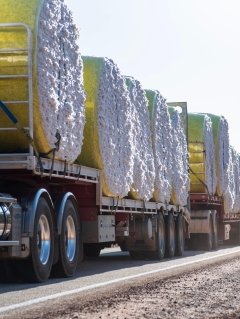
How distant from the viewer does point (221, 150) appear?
2781 centimetres

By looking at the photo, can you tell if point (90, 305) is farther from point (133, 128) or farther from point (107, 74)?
point (133, 128)

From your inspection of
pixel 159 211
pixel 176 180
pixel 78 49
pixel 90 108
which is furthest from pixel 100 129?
pixel 176 180

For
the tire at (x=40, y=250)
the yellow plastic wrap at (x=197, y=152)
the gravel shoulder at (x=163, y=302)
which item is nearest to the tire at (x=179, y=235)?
the yellow plastic wrap at (x=197, y=152)

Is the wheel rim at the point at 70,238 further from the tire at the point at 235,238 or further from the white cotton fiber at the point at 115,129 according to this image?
the tire at the point at 235,238

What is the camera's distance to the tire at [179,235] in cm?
2083

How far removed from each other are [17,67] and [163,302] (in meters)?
4.17

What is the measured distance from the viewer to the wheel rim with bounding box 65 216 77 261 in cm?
1266

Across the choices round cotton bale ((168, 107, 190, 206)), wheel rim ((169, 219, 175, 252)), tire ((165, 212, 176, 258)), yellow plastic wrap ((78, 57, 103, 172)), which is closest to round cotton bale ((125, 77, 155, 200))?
tire ((165, 212, 176, 258))

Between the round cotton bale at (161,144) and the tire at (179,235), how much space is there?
Answer: 1.05 metres

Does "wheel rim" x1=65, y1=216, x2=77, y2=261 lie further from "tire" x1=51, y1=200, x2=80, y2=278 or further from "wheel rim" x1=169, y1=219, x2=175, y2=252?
"wheel rim" x1=169, y1=219, x2=175, y2=252

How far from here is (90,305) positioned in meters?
8.45

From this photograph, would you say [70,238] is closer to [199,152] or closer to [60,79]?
[60,79]

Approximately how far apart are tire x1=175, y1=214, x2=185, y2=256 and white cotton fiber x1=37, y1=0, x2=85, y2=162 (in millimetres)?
8383

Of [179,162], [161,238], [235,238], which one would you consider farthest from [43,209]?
[235,238]
